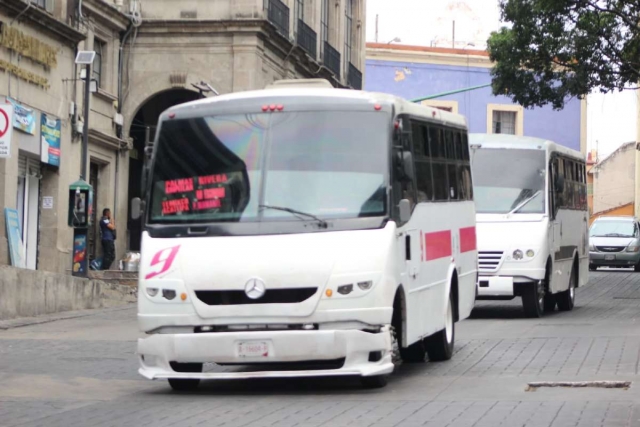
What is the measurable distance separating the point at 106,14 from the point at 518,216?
14.9 meters

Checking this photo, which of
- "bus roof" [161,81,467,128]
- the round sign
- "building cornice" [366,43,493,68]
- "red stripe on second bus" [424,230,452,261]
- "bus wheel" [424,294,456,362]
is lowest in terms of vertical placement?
"bus wheel" [424,294,456,362]

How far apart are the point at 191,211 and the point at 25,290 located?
1008cm

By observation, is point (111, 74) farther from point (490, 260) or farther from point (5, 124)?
point (5, 124)

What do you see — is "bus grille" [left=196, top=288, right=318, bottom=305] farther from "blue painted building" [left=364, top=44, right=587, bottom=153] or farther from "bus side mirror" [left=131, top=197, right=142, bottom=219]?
"blue painted building" [left=364, top=44, right=587, bottom=153]

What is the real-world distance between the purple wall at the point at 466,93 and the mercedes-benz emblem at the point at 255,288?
5430cm

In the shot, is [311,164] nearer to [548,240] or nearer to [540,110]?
[548,240]

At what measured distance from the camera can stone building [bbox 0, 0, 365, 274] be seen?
90.1ft

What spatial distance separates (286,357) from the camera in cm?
1142

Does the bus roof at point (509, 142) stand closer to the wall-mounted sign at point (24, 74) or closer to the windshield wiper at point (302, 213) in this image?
the wall-mounted sign at point (24, 74)

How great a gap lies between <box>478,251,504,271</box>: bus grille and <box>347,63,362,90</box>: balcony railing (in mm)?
27566

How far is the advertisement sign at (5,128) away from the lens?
17438 millimetres

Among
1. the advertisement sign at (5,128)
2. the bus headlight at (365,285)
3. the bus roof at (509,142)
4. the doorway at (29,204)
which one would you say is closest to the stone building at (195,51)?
the doorway at (29,204)

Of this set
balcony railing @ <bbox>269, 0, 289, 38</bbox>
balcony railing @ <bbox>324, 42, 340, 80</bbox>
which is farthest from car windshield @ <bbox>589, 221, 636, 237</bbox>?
balcony railing @ <bbox>269, 0, 289, 38</bbox>

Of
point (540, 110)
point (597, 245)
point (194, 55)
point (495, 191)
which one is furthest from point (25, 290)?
point (540, 110)
